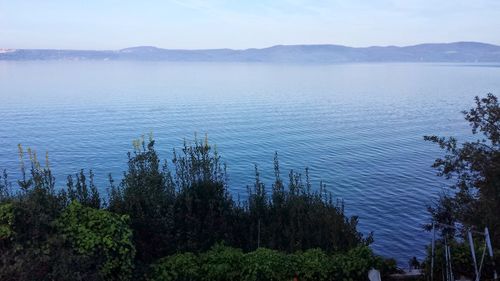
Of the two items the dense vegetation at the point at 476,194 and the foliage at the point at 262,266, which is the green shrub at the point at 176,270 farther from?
the dense vegetation at the point at 476,194

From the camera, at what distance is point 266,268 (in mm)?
8781

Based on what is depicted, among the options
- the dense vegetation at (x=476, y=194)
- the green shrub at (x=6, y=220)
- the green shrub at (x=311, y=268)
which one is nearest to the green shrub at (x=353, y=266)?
the green shrub at (x=311, y=268)

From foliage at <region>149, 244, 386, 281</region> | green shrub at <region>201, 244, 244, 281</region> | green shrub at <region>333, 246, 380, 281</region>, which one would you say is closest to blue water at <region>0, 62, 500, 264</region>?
green shrub at <region>333, 246, 380, 281</region>

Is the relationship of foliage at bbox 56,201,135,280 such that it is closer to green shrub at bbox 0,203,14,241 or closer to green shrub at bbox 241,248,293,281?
green shrub at bbox 0,203,14,241

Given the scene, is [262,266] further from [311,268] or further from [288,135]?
[288,135]

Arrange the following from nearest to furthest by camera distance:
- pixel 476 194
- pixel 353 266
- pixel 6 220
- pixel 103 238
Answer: pixel 6 220, pixel 103 238, pixel 476 194, pixel 353 266

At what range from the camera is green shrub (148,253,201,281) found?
865 cm

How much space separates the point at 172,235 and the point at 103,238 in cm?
182

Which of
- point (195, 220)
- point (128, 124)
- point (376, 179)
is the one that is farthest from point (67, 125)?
point (195, 220)

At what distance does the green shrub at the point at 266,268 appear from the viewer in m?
8.77

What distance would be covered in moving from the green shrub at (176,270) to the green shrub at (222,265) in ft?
0.54

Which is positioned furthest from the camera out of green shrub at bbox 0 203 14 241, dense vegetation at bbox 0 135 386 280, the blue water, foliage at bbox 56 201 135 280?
the blue water

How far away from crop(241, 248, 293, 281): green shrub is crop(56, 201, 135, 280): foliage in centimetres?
204

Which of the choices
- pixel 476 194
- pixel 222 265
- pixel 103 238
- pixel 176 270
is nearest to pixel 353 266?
pixel 222 265
